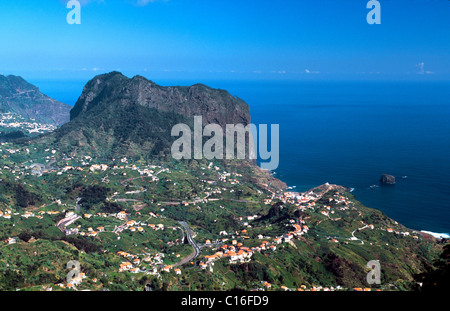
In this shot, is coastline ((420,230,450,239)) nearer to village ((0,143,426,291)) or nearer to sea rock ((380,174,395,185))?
Result: village ((0,143,426,291))

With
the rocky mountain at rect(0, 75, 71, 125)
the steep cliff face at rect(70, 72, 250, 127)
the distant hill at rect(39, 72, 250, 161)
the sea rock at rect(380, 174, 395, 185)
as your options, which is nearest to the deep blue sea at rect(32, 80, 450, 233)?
the sea rock at rect(380, 174, 395, 185)

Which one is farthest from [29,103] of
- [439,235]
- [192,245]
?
[439,235]

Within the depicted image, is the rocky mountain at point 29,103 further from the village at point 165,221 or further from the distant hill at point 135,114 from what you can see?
the village at point 165,221

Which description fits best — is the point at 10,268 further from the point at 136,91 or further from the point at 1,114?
the point at 1,114

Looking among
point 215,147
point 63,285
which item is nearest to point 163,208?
point 63,285

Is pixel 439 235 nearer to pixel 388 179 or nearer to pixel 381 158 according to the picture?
pixel 388 179

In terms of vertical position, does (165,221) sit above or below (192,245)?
above
